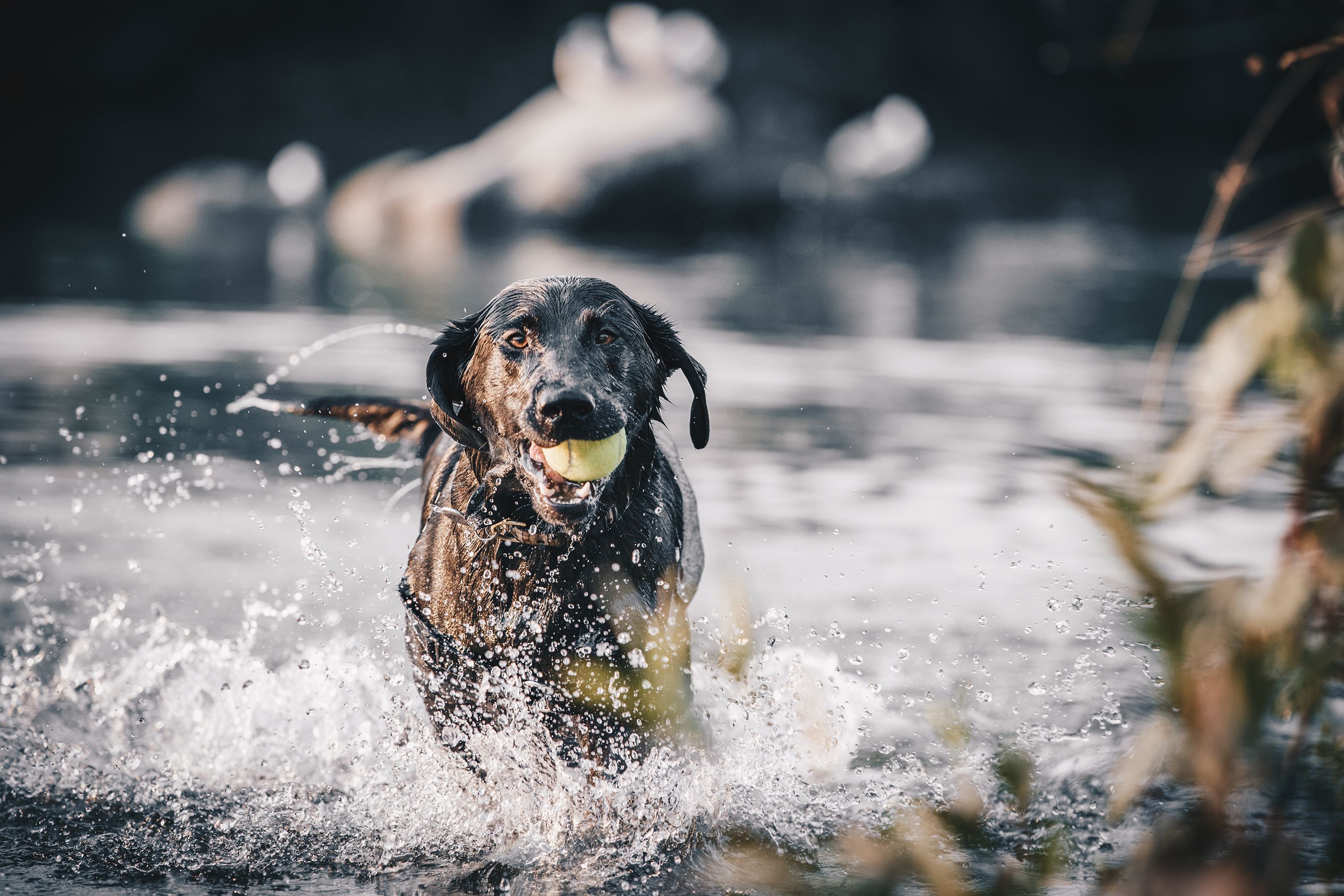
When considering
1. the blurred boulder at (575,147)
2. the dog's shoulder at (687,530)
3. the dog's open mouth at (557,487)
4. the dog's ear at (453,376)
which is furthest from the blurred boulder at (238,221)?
the dog's open mouth at (557,487)

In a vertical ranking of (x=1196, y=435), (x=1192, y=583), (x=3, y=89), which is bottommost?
(x=1192, y=583)

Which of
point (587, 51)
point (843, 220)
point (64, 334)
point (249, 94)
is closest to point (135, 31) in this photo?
point (249, 94)

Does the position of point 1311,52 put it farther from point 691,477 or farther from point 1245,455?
point 691,477

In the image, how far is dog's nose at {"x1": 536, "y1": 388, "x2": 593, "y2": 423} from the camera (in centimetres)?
308

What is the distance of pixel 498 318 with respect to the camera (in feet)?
11.5

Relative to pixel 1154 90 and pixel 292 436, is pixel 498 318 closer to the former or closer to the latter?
pixel 292 436

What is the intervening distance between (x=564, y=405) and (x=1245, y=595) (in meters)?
2.23

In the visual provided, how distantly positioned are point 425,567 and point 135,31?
32912mm

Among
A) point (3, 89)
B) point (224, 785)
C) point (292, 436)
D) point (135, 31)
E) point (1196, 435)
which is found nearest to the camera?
point (1196, 435)

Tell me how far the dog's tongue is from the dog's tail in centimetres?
113

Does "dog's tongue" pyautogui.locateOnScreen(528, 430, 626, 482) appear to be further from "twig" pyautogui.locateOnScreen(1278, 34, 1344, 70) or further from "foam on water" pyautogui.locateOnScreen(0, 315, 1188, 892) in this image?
"twig" pyautogui.locateOnScreen(1278, 34, 1344, 70)

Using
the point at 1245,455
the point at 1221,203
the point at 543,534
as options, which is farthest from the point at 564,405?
the point at 1245,455

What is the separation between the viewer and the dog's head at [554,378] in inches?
124

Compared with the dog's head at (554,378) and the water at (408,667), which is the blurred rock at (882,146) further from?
the dog's head at (554,378)
